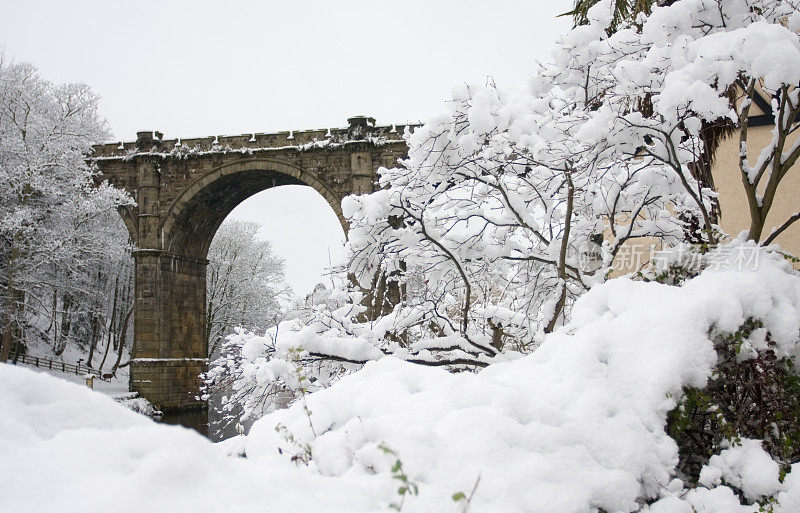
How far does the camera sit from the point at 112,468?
4.35ft

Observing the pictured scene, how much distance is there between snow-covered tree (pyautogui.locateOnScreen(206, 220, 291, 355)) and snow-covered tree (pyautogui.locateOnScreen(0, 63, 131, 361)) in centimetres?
951

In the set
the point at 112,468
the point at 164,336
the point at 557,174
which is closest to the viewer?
the point at 112,468

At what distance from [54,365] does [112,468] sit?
26309 mm

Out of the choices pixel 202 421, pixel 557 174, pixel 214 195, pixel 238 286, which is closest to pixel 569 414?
pixel 557 174

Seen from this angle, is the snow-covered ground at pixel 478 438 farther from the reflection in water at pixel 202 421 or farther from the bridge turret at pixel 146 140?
the bridge turret at pixel 146 140

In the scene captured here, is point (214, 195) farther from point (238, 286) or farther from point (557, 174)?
point (557, 174)

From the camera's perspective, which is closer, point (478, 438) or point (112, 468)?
point (112, 468)

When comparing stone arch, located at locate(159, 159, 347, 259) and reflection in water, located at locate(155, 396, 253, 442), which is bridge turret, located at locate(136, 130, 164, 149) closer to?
stone arch, located at locate(159, 159, 347, 259)

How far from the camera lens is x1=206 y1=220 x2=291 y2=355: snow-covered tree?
31719 mm

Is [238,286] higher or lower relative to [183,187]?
lower

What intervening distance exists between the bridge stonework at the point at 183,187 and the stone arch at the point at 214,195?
38 millimetres

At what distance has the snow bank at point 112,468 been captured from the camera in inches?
47.9

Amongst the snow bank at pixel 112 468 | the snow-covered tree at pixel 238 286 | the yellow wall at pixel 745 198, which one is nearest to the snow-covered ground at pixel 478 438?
the snow bank at pixel 112 468

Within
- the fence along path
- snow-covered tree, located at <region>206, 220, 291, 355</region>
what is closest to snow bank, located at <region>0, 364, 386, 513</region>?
the fence along path
